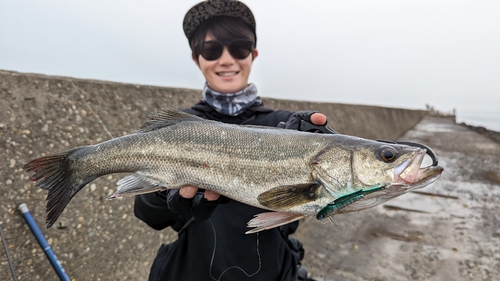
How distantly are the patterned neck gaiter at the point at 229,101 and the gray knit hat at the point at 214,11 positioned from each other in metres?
0.73

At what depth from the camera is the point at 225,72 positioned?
10.3 feet

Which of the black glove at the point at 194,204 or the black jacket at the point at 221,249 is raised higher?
the black glove at the point at 194,204

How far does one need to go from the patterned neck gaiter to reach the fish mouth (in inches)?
64.2

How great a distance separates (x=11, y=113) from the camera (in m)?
3.25

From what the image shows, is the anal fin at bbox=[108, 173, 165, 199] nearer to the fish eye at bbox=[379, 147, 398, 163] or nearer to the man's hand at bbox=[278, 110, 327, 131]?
the man's hand at bbox=[278, 110, 327, 131]

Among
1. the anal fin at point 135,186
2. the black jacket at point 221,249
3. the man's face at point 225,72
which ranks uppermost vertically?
the man's face at point 225,72

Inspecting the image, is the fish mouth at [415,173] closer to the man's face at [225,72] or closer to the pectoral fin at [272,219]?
the pectoral fin at [272,219]

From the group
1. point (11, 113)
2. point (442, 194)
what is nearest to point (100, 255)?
point (11, 113)

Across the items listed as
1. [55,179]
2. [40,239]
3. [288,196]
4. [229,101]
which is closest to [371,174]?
[288,196]

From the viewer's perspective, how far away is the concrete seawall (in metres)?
3.23

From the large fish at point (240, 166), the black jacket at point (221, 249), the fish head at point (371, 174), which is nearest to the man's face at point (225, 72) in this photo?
the large fish at point (240, 166)

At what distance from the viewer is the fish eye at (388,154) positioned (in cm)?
213

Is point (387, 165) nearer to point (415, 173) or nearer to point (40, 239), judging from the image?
point (415, 173)

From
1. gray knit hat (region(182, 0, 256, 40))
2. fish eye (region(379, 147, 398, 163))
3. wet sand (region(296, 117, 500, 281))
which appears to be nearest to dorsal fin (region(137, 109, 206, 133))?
gray knit hat (region(182, 0, 256, 40))
